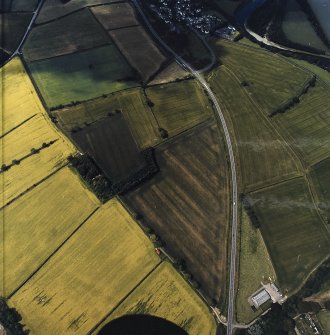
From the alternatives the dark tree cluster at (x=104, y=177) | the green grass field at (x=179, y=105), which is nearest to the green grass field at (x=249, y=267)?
the dark tree cluster at (x=104, y=177)

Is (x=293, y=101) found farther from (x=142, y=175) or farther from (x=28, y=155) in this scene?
(x=28, y=155)

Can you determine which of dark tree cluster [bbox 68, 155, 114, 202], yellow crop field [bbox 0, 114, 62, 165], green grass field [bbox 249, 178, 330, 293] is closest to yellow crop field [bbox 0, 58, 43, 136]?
yellow crop field [bbox 0, 114, 62, 165]

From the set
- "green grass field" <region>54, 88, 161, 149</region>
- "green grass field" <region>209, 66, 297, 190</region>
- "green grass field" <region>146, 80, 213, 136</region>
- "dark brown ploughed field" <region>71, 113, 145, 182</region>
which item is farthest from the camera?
"green grass field" <region>146, 80, 213, 136</region>

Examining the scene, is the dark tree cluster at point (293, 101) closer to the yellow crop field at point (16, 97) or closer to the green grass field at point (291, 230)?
the green grass field at point (291, 230)

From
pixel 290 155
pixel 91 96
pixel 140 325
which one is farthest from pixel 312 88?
pixel 140 325

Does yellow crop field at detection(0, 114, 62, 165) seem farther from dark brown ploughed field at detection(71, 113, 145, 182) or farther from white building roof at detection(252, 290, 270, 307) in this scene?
white building roof at detection(252, 290, 270, 307)

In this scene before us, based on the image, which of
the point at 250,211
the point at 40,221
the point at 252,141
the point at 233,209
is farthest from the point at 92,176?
the point at 252,141
